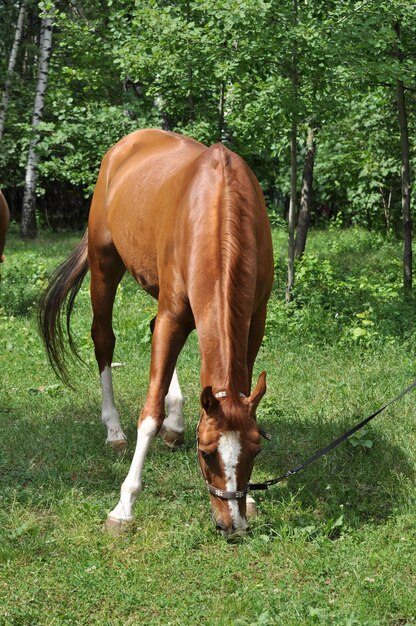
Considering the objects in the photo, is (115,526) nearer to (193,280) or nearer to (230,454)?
(230,454)

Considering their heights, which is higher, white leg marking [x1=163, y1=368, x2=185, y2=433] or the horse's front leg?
the horse's front leg

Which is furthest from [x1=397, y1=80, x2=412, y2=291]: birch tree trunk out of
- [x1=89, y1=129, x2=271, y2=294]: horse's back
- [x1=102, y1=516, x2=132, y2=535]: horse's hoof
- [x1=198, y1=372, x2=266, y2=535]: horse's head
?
[x1=198, y1=372, x2=266, y2=535]: horse's head

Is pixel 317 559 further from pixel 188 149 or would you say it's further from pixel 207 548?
pixel 188 149

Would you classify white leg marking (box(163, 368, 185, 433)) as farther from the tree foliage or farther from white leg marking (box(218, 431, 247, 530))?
the tree foliage

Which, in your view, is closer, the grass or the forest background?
the grass

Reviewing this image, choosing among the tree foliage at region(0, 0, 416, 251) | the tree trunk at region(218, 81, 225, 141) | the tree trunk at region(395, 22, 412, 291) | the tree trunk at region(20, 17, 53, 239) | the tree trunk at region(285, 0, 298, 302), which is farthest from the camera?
the tree trunk at region(20, 17, 53, 239)

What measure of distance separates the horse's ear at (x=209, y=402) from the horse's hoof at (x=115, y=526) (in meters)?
0.96

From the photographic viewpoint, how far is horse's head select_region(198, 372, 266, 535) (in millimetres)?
3686

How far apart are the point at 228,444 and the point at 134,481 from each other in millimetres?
912

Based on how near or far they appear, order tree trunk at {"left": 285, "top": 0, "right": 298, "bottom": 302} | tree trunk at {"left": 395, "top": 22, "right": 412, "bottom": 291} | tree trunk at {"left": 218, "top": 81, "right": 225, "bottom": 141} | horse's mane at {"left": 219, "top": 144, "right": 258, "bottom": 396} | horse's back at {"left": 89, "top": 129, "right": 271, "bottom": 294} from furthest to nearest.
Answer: tree trunk at {"left": 218, "top": 81, "right": 225, "bottom": 141}
tree trunk at {"left": 395, "top": 22, "right": 412, "bottom": 291}
tree trunk at {"left": 285, "top": 0, "right": 298, "bottom": 302}
horse's back at {"left": 89, "top": 129, "right": 271, "bottom": 294}
horse's mane at {"left": 219, "top": 144, "right": 258, "bottom": 396}

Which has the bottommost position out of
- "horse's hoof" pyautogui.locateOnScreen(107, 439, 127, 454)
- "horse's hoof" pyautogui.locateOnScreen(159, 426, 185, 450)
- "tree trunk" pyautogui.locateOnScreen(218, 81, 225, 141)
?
"horse's hoof" pyautogui.locateOnScreen(107, 439, 127, 454)

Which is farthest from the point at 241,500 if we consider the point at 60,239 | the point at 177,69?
the point at 60,239

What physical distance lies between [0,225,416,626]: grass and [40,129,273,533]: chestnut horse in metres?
0.27

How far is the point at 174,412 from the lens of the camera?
5.52 m
